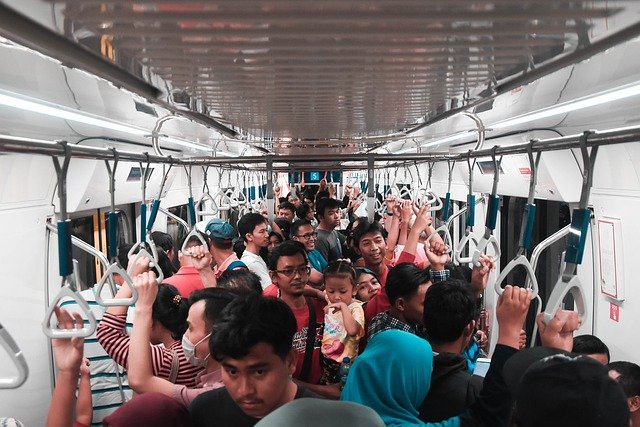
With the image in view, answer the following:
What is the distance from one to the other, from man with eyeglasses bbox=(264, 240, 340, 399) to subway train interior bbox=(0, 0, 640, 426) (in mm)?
573

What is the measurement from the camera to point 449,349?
2.40 meters

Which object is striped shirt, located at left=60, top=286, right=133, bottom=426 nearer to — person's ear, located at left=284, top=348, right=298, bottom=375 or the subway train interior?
the subway train interior

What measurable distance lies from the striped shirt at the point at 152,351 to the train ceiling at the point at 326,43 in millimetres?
1186

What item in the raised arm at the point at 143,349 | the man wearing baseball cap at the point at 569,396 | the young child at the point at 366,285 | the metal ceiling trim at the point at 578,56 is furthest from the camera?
the young child at the point at 366,285

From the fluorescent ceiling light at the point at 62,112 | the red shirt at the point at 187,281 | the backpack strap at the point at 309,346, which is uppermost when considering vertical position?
the fluorescent ceiling light at the point at 62,112

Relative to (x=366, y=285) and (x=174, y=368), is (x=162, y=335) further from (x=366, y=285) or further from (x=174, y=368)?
(x=366, y=285)

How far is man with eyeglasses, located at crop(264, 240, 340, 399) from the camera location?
2.74 m

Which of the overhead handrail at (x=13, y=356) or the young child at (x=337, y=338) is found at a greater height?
the overhead handrail at (x=13, y=356)

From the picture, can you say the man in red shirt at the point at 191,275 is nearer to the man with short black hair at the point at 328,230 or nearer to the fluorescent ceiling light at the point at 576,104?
the man with short black hair at the point at 328,230

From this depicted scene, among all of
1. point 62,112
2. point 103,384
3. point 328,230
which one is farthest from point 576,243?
point 328,230

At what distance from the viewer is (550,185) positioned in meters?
4.68

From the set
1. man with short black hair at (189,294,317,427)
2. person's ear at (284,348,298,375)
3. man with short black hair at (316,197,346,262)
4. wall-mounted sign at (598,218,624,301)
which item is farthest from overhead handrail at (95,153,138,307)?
wall-mounted sign at (598,218,624,301)

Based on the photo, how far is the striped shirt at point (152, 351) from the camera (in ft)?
7.82

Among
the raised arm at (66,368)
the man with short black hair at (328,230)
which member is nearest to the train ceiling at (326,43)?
the raised arm at (66,368)
